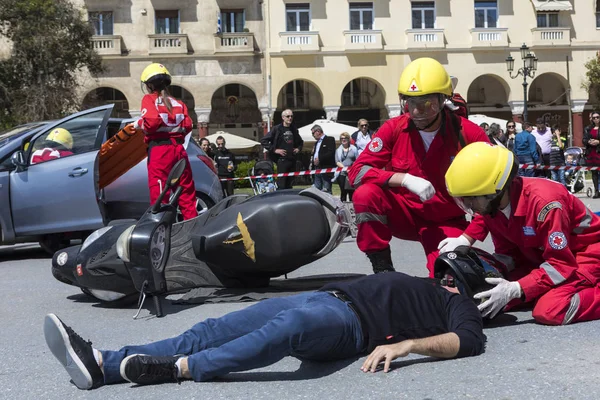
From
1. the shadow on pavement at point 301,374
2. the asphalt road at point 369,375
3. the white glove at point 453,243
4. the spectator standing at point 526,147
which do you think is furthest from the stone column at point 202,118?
the shadow on pavement at point 301,374

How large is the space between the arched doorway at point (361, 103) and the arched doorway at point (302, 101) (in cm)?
120

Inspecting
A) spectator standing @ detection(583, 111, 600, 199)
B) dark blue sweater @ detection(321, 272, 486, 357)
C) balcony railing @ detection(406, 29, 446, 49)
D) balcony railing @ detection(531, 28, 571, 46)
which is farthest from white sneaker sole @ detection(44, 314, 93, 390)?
balcony railing @ detection(531, 28, 571, 46)

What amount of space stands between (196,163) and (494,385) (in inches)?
284

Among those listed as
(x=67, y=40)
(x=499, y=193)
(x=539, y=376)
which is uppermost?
(x=67, y=40)

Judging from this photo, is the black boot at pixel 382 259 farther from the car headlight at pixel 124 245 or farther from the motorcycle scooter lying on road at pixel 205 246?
the car headlight at pixel 124 245

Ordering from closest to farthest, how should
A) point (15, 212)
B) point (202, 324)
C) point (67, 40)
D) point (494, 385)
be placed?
point (494, 385) < point (202, 324) < point (15, 212) < point (67, 40)

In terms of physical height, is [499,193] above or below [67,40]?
below

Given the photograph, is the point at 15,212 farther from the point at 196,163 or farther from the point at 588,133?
the point at 588,133

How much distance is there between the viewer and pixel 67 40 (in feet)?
104

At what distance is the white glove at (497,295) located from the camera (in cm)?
462

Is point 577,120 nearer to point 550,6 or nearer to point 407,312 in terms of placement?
point 550,6

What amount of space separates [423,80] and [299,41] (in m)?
33.1

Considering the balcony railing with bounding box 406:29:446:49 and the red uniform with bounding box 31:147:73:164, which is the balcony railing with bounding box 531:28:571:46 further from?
the red uniform with bounding box 31:147:73:164

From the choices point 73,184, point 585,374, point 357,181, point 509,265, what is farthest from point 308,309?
point 73,184
